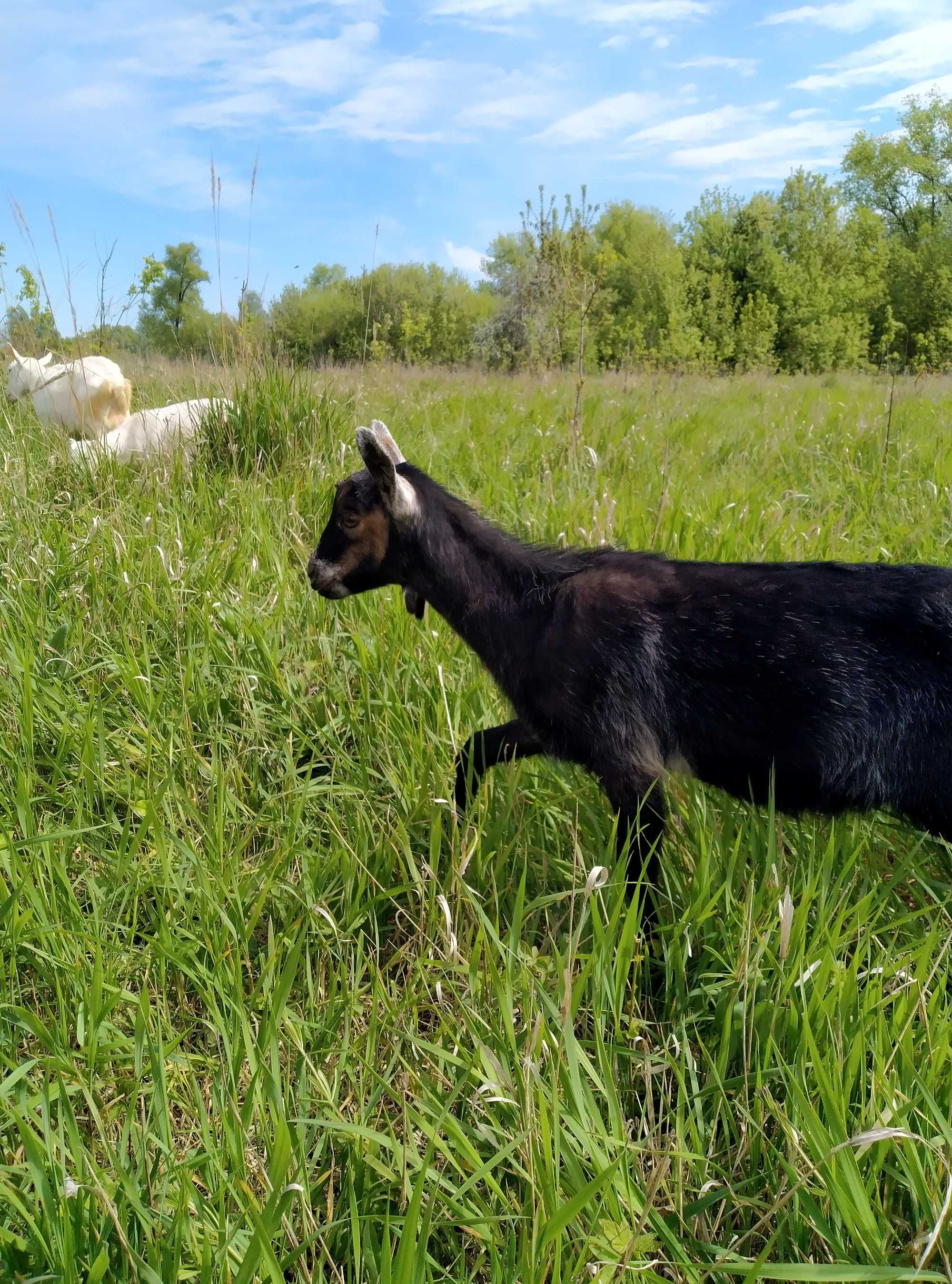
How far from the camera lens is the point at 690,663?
2627mm

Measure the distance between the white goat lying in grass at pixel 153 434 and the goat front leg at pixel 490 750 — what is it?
3.47 meters

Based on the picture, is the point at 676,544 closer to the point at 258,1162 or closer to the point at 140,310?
the point at 258,1162

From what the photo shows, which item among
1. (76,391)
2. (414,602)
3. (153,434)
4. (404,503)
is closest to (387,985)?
(414,602)

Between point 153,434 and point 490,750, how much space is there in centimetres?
436

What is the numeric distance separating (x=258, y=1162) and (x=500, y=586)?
5.84 feet

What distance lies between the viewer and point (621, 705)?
8.63 ft

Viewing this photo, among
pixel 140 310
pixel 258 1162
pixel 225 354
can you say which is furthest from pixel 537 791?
pixel 140 310

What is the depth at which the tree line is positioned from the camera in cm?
1270

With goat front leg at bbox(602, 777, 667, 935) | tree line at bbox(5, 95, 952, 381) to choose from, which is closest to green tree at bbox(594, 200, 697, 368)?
tree line at bbox(5, 95, 952, 381)

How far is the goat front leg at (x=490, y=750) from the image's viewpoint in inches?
112

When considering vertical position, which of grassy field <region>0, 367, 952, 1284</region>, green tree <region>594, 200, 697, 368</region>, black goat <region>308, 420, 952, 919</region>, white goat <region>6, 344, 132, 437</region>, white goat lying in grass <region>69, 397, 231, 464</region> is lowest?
grassy field <region>0, 367, 952, 1284</region>

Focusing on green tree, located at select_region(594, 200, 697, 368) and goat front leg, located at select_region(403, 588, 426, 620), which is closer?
goat front leg, located at select_region(403, 588, 426, 620)

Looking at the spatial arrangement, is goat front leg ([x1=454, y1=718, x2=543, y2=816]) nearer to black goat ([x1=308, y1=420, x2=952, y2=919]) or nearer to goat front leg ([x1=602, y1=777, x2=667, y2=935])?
black goat ([x1=308, y1=420, x2=952, y2=919])

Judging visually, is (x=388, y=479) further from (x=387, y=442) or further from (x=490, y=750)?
(x=490, y=750)
